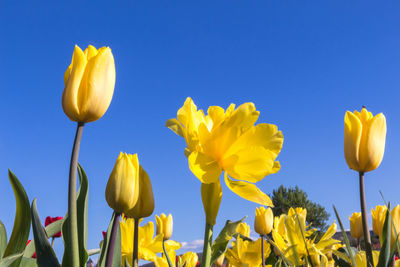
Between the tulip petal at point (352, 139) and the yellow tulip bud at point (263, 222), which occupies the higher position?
the tulip petal at point (352, 139)

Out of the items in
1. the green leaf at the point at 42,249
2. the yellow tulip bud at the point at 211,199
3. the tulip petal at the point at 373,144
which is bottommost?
the green leaf at the point at 42,249

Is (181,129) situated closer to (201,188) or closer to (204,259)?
(201,188)

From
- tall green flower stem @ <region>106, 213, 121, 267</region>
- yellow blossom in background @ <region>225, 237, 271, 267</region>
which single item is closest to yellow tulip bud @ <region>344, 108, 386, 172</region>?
tall green flower stem @ <region>106, 213, 121, 267</region>

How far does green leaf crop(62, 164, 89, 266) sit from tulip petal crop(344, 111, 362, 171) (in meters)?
1.07

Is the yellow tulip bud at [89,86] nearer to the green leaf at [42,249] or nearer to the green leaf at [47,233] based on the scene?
the green leaf at [42,249]

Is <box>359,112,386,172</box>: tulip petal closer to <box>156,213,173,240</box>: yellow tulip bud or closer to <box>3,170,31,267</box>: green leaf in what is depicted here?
<box>3,170,31,267</box>: green leaf

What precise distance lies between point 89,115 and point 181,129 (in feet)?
0.92

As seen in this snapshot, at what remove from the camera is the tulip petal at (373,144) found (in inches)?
64.3

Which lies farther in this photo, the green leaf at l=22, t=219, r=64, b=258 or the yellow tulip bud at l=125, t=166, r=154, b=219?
the green leaf at l=22, t=219, r=64, b=258

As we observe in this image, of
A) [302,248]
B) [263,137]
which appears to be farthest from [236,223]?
[302,248]

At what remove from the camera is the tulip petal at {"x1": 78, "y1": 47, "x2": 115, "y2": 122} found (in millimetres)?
1094

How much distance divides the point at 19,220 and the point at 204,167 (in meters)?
0.69

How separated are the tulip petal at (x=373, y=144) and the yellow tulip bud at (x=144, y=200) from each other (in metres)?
0.93

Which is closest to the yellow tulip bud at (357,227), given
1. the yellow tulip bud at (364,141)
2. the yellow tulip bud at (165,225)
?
the yellow tulip bud at (165,225)
